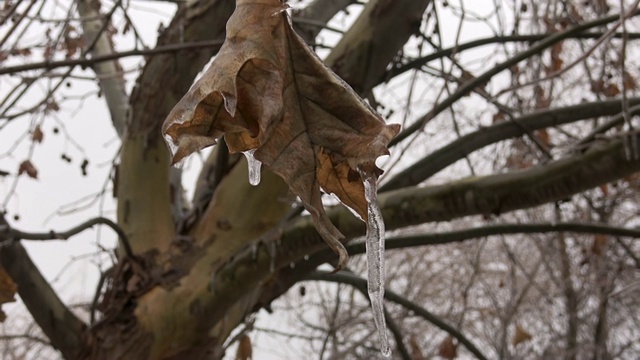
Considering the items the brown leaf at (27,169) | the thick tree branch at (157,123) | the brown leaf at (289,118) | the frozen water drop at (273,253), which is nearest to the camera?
the brown leaf at (289,118)

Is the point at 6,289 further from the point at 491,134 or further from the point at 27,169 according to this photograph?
the point at 27,169

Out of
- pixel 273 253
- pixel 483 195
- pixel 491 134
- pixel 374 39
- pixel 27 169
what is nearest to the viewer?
pixel 483 195

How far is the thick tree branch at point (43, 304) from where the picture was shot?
1.77 m

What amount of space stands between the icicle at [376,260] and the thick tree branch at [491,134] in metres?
1.20

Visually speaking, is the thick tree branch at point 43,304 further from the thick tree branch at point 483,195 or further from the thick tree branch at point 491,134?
the thick tree branch at point 491,134

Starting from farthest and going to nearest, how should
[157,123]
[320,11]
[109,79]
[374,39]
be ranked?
1. [109,79]
2. [320,11]
3. [157,123]
4. [374,39]

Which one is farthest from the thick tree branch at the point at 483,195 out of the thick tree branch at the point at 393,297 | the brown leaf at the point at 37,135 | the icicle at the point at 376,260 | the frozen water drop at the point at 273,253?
the brown leaf at the point at 37,135

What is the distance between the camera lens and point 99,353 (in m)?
1.83

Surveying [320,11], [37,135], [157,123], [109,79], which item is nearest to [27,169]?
[37,135]

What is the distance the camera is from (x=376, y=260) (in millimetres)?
638

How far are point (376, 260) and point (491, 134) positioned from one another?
1.36 m

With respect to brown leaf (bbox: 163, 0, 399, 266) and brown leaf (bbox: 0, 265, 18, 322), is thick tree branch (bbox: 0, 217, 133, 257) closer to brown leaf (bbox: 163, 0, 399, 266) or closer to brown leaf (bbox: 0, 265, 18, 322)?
brown leaf (bbox: 0, 265, 18, 322)

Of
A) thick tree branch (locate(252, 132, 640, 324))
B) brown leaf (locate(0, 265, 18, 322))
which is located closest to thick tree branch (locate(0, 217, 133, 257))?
brown leaf (locate(0, 265, 18, 322))

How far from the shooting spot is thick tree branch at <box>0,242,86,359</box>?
1.77m
